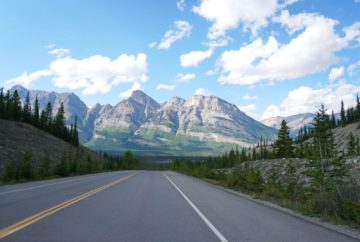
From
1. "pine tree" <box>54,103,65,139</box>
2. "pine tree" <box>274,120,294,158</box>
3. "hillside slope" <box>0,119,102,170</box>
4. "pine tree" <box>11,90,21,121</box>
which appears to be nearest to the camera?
"hillside slope" <box>0,119,102,170</box>

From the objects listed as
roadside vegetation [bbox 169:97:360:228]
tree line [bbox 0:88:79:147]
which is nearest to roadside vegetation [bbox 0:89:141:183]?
tree line [bbox 0:88:79:147]

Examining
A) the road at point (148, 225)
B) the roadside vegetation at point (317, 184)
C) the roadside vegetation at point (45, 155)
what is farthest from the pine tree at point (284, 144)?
the road at point (148, 225)

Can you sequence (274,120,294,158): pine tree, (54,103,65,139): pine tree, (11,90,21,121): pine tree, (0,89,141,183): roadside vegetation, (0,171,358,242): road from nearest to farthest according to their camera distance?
(0,171,358,242): road < (0,89,141,183): roadside vegetation < (274,120,294,158): pine tree < (11,90,21,121): pine tree < (54,103,65,139): pine tree

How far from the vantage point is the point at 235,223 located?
10.4 m

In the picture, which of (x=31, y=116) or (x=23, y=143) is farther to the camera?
(x=31, y=116)

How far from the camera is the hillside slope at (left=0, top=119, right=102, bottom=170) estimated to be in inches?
2942

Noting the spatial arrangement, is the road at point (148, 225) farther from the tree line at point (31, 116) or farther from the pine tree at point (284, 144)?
the tree line at point (31, 116)

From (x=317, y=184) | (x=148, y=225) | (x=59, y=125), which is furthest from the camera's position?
(x=59, y=125)

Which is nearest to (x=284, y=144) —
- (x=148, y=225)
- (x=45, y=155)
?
(x=45, y=155)

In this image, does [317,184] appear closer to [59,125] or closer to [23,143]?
[23,143]

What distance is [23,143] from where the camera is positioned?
8619 centimetres

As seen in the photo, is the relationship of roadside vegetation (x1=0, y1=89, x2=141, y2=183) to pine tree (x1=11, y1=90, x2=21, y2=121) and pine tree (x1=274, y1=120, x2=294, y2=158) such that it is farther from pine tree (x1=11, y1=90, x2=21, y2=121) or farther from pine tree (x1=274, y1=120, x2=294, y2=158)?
pine tree (x1=274, y1=120, x2=294, y2=158)

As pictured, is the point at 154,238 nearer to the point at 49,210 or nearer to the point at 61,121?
the point at 49,210

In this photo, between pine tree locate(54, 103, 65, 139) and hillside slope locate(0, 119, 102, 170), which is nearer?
hillside slope locate(0, 119, 102, 170)
